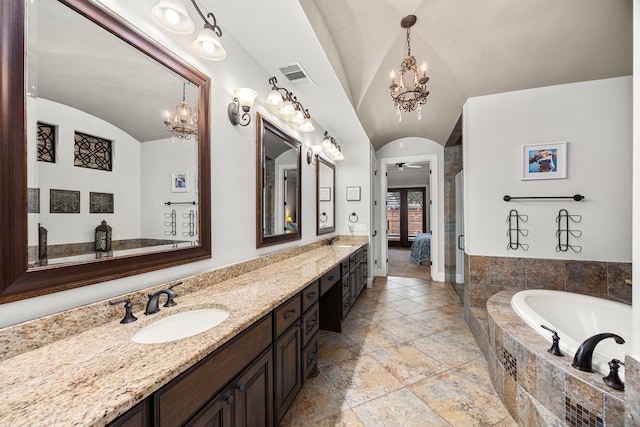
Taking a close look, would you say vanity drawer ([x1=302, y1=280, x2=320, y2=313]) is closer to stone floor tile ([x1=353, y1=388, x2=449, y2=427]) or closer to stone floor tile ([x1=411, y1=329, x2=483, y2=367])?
stone floor tile ([x1=353, y1=388, x2=449, y2=427])

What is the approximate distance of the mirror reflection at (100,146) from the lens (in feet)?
2.98

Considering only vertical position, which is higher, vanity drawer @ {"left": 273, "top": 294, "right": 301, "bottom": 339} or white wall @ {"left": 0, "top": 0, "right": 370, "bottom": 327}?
white wall @ {"left": 0, "top": 0, "right": 370, "bottom": 327}

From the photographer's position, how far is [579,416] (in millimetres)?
1228

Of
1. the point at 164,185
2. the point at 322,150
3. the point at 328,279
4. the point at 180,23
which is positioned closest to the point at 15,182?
the point at 164,185

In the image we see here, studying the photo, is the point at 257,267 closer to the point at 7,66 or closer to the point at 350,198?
the point at 7,66

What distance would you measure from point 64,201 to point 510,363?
2.50 meters

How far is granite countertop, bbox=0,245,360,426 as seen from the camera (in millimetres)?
572

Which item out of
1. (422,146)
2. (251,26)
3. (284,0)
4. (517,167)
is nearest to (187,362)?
(284,0)

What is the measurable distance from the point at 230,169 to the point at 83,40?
922 mm

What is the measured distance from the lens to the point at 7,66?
2.69 ft

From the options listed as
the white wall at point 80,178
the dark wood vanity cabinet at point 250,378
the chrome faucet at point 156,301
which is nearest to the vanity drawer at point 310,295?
the dark wood vanity cabinet at point 250,378

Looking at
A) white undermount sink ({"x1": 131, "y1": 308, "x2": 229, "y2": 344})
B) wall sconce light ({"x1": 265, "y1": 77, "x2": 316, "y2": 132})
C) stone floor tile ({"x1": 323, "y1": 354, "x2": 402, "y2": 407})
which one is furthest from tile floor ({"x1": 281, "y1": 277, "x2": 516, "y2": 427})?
wall sconce light ({"x1": 265, "y1": 77, "x2": 316, "y2": 132})

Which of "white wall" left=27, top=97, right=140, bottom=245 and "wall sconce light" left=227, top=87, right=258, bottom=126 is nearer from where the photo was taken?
"white wall" left=27, top=97, right=140, bottom=245

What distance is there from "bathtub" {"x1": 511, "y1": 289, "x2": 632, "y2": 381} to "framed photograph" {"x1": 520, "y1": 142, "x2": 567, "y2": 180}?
1.13m
